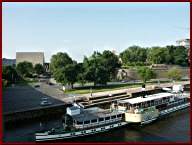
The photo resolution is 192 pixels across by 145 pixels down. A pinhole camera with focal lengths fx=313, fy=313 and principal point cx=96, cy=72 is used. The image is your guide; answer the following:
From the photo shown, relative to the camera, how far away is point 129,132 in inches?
955

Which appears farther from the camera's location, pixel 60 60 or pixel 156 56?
pixel 156 56

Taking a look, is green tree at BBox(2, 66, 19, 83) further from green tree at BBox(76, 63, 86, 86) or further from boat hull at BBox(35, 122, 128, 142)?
boat hull at BBox(35, 122, 128, 142)

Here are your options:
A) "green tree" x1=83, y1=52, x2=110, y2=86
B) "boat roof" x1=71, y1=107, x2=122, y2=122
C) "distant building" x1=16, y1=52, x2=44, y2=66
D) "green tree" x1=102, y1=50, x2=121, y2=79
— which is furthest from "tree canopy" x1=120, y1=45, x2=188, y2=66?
"boat roof" x1=71, y1=107, x2=122, y2=122

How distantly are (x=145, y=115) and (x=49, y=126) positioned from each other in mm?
8111

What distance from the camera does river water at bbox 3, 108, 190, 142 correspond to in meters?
22.4

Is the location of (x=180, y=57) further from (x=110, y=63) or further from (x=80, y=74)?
Answer: (x=80, y=74)

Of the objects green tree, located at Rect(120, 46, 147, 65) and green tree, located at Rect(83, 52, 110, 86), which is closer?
green tree, located at Rect(83, 52, 110, 86)

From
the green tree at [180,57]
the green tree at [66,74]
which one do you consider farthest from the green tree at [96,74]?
the green tree at [180,57]

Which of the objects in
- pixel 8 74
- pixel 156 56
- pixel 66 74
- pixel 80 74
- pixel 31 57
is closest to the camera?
pixel 66 74

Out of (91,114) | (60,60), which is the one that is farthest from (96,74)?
(91,114)

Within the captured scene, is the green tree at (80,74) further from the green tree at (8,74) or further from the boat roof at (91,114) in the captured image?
the boat roof at (91,114)

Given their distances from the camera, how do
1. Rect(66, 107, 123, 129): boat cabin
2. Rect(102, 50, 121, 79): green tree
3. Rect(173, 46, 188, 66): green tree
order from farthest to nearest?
Rect(173, 46, 188, 66): green tree, Rect(102, 50, 121, 79): green tree, Rect(66, 107, 123, 129): boat cabin

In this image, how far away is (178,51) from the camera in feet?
247

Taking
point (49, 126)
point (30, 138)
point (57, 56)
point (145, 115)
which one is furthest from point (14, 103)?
point (57, 56)
